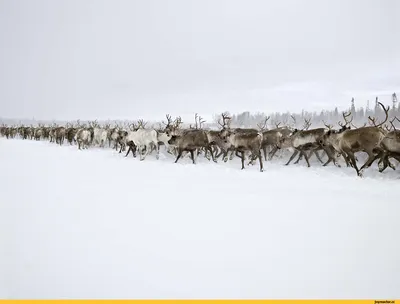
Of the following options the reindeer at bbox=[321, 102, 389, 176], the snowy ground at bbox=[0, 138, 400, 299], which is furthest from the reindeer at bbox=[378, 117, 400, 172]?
the snowy ground at bbox=[0, 138, 400, 299]

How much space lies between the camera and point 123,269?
3.14 metres

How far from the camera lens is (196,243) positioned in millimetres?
3809

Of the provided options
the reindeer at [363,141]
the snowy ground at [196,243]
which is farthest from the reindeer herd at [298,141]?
the snowy ground at [196,243]

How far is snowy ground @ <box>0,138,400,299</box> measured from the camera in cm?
285

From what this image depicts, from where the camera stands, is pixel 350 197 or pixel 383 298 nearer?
pixel 383 298

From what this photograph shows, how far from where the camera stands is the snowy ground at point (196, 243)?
9.34 ft

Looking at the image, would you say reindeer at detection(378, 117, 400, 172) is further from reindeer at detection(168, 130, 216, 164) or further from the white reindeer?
the white reindeer

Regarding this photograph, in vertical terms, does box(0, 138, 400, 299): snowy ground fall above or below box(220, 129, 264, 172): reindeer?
below

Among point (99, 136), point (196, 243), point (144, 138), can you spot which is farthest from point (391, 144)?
point (99, 136)

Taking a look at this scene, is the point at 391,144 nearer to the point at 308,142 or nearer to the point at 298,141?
the point at 308,142

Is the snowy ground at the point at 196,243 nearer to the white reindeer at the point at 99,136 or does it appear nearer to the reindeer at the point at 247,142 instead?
the reindeer at the point at 247,142
